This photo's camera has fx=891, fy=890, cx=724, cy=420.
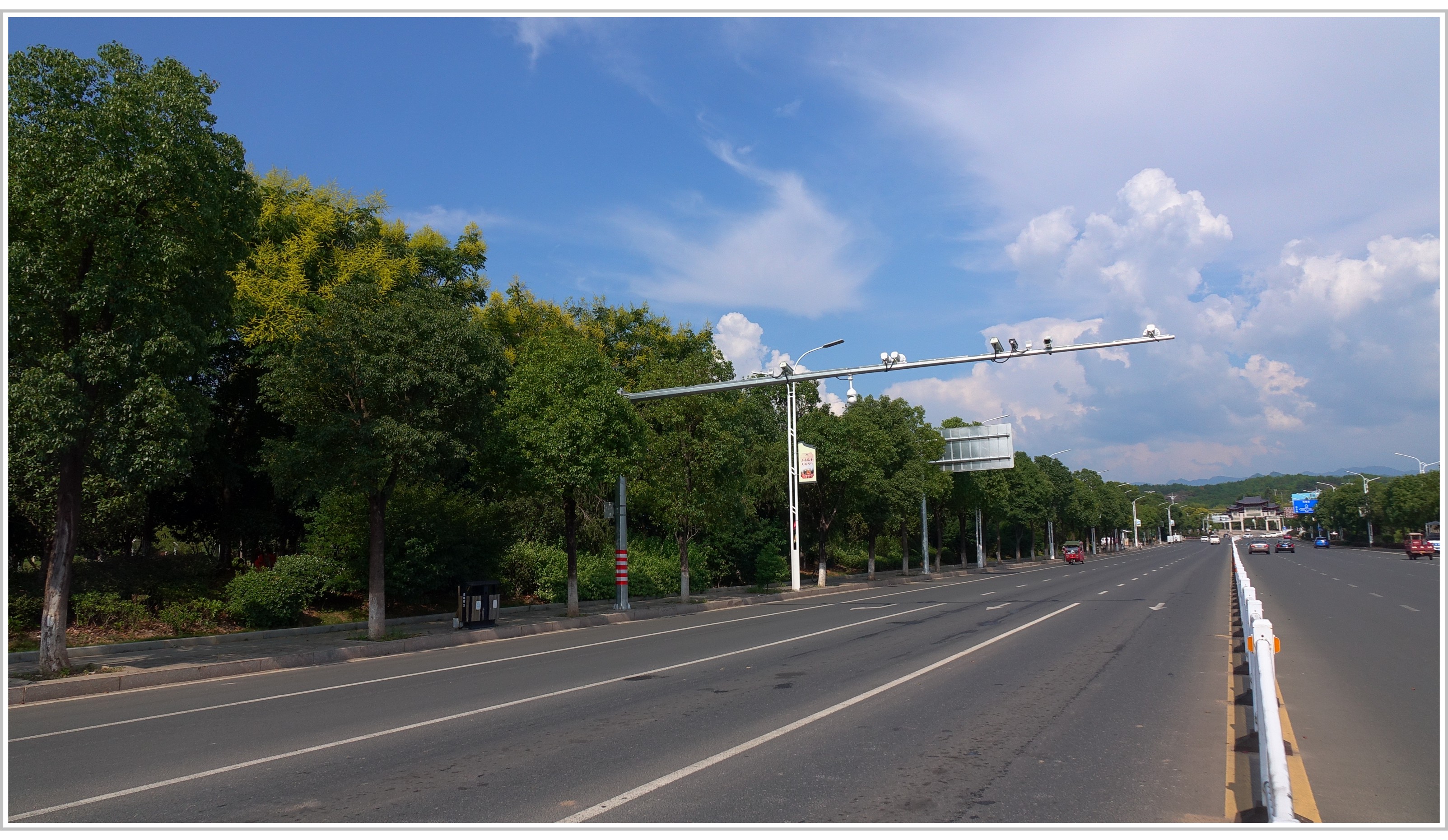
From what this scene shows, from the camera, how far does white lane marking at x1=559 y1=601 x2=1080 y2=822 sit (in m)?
5.98

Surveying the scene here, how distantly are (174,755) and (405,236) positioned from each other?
2931cm

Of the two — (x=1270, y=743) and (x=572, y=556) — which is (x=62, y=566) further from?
(x=1270, y=743)

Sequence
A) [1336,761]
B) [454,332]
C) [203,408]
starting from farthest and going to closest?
[454,332] < [203,408] < [1336,761]

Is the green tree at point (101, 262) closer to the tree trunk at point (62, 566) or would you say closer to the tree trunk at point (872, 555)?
the tree trunk at point (62, 566)

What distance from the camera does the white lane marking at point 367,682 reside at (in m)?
9.78

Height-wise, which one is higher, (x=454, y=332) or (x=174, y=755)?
(x=454, y=332)

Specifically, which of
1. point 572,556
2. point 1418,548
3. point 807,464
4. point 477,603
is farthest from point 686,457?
point 1418,548

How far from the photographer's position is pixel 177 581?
20.6 metres

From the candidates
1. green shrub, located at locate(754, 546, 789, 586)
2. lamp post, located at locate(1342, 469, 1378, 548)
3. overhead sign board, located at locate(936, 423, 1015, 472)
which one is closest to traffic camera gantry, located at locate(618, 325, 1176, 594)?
green shrub, located at locate(754, 546, 789, 586)

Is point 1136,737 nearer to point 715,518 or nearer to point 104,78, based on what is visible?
point 104,78

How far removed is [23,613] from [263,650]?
5.22 metres

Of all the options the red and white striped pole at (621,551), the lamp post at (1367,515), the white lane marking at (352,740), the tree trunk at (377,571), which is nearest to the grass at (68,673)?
the tree trunk at (377,571)

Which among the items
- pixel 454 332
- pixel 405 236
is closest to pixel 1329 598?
pixel 454 332

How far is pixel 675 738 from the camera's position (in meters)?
8.18
